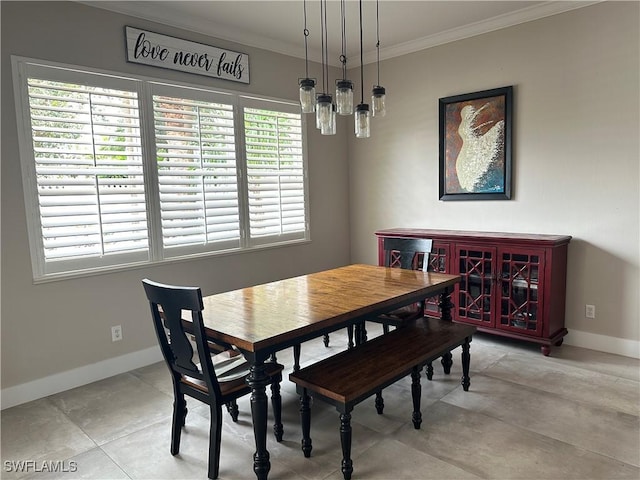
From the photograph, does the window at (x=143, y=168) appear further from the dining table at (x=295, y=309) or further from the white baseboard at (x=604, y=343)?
the white baseboard at (x=604, y=343)

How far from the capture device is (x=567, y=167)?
11.6ft

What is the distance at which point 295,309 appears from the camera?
2293 millimetres

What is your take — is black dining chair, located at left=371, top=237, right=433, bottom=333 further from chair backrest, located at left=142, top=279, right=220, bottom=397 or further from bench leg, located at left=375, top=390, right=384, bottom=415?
chair backrest, located at left=142, top=279, right=220, bottom=397

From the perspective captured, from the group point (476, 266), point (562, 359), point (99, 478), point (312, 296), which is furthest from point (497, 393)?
point (99, 478)

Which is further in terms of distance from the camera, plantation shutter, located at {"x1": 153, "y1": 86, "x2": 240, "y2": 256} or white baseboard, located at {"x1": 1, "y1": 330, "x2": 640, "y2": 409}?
plantation shutter, located at {"x1": 153, "y1": 86, "x2": 240, "y2": 256}

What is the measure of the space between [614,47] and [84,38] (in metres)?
3.90

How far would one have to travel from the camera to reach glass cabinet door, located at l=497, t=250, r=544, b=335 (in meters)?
3.39

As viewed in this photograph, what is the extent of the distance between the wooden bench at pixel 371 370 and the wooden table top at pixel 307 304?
0.80 feet

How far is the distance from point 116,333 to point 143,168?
1.30 m

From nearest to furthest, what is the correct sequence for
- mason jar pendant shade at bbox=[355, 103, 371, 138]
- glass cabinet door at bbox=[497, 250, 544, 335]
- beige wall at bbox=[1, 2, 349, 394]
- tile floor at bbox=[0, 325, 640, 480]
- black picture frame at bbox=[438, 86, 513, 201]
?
tile floor at bbox=[0, 325, 640, 480], mason jar pendant shade at bbox=[355, 103, 371, 138], beige wall at bbox=[1, 2, 349, 394], glass cabinet door at bbox=[497, 250, 544, 335], black picture frame at bbox=[438, 86, 513, 201]

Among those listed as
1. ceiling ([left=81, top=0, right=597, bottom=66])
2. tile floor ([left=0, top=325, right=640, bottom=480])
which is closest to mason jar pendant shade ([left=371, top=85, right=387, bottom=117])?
ceiling ([left=81, top=0, right=597, bottom=66])

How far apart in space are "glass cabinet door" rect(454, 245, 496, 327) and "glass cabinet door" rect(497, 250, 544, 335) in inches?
3.6

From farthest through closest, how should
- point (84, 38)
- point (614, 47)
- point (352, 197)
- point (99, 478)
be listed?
1. point (352, 197)
2. point (614, 47)
3. point (84, 38)
4. point (99, 478)

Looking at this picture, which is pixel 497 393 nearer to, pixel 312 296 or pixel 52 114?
pixel 312 296
